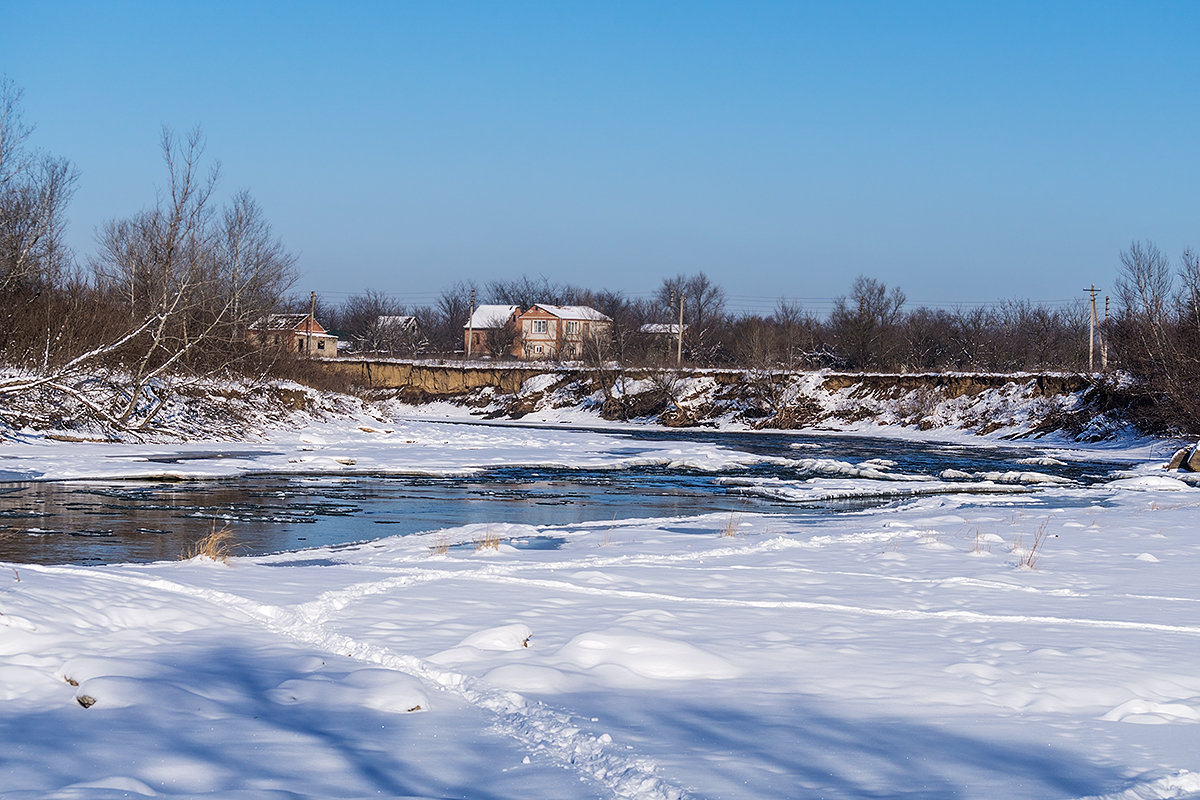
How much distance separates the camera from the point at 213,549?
11.4 meters

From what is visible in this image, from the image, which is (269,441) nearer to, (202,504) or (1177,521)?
(202,504)

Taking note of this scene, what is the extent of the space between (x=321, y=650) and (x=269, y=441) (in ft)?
95.4

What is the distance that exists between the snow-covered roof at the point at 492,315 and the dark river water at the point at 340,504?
94.9 meters

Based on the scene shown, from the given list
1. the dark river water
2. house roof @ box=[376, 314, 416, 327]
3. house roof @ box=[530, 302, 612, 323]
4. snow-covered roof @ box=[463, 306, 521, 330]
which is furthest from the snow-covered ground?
house roof @ box=[376, 314, 416, 327]

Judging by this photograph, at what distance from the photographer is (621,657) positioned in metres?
7.17

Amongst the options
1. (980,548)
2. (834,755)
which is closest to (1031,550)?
(980,548)

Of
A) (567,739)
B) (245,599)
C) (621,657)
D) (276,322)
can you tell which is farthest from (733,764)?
(276,322)

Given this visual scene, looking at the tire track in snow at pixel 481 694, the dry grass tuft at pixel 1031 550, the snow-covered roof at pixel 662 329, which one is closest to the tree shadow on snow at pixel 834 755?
the tire track in snow at pixel 481 694

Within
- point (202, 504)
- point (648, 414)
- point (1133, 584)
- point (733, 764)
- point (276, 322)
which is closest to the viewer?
point (733, 764)

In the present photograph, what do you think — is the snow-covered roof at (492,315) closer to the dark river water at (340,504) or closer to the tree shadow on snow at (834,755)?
the dark river water at (340,504)

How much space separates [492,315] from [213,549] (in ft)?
385

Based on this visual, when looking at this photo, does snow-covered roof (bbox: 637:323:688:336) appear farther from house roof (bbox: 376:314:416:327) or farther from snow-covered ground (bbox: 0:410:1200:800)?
snow-covered ground (bbox: 0:410:1200:800)

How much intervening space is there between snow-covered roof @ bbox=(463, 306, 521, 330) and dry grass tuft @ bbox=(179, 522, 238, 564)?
354 feet

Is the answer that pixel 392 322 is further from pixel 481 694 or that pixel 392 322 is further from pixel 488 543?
pixel 481 694
